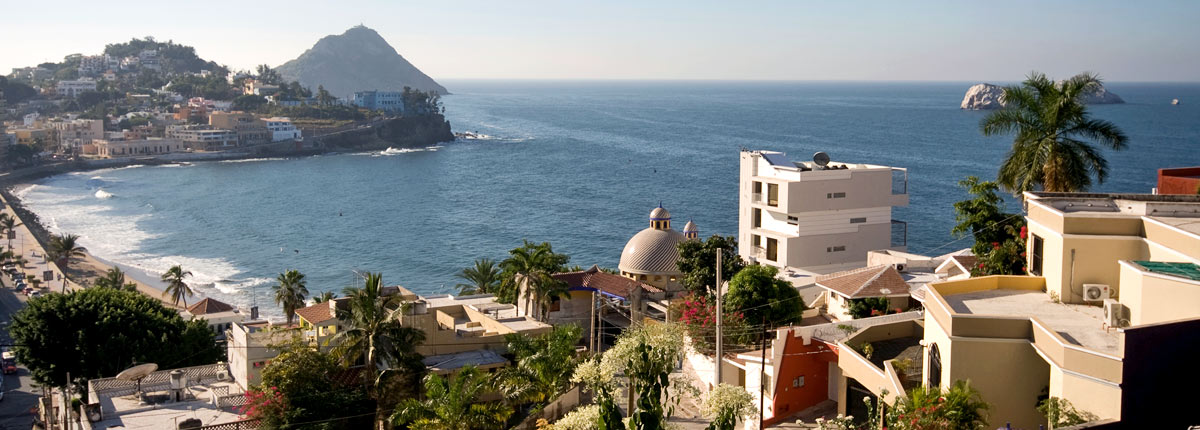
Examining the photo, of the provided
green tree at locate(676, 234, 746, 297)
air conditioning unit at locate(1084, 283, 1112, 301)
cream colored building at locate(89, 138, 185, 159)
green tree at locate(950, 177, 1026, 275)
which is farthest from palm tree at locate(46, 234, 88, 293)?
cream colored building at locate(89, 138, 185, 159)

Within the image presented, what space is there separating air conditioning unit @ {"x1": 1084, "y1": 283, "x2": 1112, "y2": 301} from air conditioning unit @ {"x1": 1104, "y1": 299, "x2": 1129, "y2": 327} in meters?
1.28

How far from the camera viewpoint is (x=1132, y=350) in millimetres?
11750

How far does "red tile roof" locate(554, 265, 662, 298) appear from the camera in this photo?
33250 millimetres

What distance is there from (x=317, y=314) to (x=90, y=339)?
352 inches

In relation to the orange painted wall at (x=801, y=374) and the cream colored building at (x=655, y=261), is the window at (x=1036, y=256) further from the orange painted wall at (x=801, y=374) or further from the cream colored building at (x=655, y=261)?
the cream colored building at (x=655, y=261)

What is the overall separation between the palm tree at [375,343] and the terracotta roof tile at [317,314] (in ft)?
11.9

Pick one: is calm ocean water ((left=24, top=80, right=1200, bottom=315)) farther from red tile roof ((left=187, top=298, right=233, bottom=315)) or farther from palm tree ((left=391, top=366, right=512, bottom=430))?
palm tree ((left=391, top=366, right=512, bottom=430))

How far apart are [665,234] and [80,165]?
382ft

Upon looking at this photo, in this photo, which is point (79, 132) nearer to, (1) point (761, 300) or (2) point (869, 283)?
(1) point (761, 300)

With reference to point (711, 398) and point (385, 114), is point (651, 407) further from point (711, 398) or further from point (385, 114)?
point (385, 114)

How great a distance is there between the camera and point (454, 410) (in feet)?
64.4

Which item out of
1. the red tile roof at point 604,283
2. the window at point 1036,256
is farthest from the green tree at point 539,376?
the window at point 1036,256

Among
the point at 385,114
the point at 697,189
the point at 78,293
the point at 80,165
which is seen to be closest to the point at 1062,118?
the point at 78,293

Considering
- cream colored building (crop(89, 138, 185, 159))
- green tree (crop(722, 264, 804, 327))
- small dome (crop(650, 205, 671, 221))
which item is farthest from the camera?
cream colored building (crop(89, 138, 185, 159))
